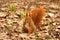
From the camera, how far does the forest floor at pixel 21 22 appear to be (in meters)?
2.55

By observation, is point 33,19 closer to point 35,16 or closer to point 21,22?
point 35,16

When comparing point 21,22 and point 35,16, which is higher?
point 35,16

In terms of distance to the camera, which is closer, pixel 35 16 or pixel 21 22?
pixel 35 16

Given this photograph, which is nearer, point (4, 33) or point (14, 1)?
point (4, 33)

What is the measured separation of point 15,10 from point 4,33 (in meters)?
0.69

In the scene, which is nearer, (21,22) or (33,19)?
(33,19)

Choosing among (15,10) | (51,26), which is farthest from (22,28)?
(15,10)

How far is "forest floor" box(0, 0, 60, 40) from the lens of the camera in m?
2.55

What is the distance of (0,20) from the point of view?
9.69ft

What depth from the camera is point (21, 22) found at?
288 cm

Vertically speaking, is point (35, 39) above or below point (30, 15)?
below

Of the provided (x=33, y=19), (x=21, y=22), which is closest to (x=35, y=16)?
(x=33, y=19)

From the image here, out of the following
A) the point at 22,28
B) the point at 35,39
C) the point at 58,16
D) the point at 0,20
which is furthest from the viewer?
the point at 58,16

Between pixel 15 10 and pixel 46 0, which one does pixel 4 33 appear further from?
pixel 46 0
